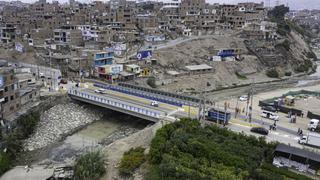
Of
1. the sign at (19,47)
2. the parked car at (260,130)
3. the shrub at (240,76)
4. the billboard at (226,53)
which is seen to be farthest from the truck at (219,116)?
the sign at (19,47)

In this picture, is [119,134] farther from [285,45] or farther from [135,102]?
[285,45]

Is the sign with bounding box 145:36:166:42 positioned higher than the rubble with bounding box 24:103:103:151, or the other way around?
the sign with bounding box 145:36:166:42

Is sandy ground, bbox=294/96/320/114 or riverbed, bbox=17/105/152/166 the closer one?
riverbed, bbox=17/105/152/166

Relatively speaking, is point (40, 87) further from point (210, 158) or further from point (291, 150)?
point (291, 150)

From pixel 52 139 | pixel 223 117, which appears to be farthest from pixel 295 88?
pixel 52 139

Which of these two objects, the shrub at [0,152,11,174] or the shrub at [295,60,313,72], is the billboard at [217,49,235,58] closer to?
the shrub at [295,60,313,72]

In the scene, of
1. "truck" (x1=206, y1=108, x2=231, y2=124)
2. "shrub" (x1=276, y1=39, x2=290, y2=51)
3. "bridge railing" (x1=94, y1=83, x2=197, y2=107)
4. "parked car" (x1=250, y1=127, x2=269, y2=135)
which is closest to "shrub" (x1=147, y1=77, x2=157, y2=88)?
"bridge railing" (x1=94, y1=83, x2=197, y2=107)

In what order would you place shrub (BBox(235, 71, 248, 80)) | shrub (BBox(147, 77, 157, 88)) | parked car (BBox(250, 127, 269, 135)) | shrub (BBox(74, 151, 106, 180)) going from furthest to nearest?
shrub (BBox(235, 71, 248, 80))
shrub (BBox(147, 77, 157, 88))
parked car (BBox(250, 127, 269, 135))
shrub (BBox(74, 151, 106, 180))
